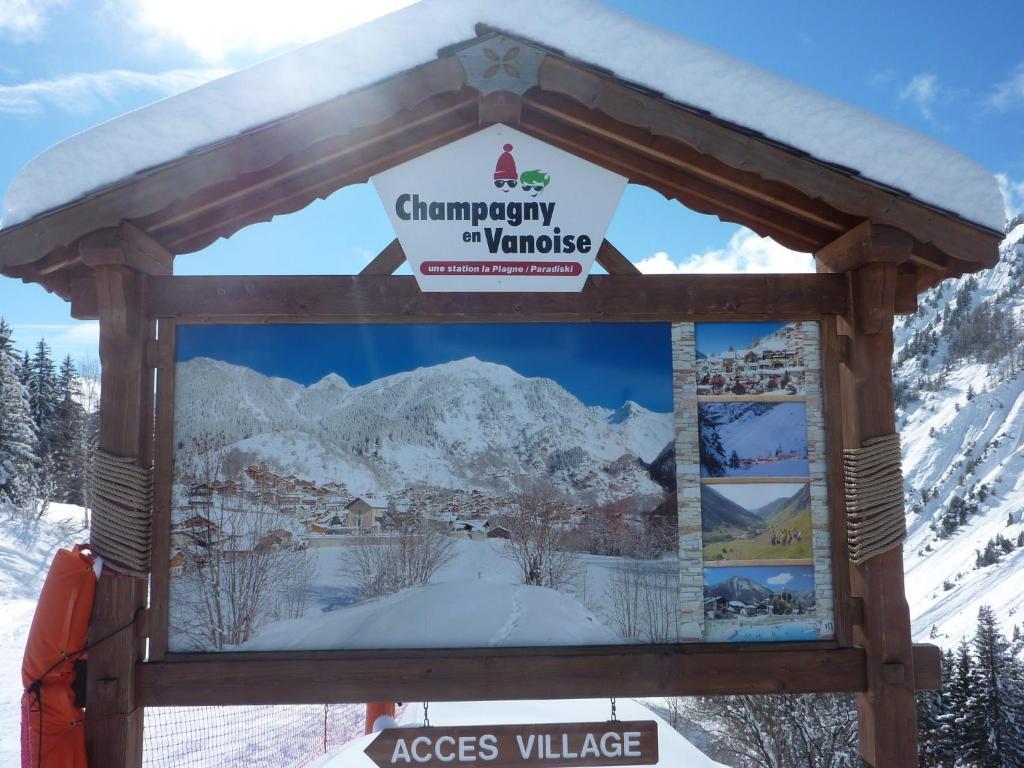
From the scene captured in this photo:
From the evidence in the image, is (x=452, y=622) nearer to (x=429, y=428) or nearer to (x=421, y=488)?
(x=421, y=488)

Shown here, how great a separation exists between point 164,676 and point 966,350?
19477 cm

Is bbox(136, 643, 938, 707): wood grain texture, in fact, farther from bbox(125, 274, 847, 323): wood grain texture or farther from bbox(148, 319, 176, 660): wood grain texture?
bbox(125, 274, 847, 323): wood grain texture

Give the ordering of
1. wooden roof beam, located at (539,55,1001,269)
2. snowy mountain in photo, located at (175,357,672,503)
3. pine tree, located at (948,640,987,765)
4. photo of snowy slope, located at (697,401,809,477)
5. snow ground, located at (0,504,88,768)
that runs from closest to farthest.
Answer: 1. wooden roof beam, located at (539,55,1001,269)
2. snowy mountain in photo, located at (175,357,672,503)
3. photo of snowy slope, located at (697,401,809,477)
4. snow ground, located at (0,504,88,768)
5. pine tree, located at (948,640,987,765)

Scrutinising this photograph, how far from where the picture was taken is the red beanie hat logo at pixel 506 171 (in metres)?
4.12

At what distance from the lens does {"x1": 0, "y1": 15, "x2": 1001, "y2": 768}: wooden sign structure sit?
12.2 ft

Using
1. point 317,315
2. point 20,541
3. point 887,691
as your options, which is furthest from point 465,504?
point 20,541

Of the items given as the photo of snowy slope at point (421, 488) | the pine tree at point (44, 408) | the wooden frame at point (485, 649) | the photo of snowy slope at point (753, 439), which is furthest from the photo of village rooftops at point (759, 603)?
the pine tree at point (44, 408)

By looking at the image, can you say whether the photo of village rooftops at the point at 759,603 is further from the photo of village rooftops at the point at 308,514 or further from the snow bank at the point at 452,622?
the photo of village rooftops at the point at 308,514

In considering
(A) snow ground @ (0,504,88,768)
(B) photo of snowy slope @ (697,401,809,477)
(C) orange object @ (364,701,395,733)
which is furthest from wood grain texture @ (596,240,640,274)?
(A) snow ground @ (0,504,88,768)

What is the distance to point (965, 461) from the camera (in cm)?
13062

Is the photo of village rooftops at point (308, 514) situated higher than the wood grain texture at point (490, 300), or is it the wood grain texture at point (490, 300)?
the wood grain texture at point (490, 300)

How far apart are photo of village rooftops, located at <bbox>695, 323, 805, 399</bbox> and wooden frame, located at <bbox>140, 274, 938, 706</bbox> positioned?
3.7 inches

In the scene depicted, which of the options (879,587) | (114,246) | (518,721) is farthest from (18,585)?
(879,587)

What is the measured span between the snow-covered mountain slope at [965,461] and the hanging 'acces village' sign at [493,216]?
61175 mm
